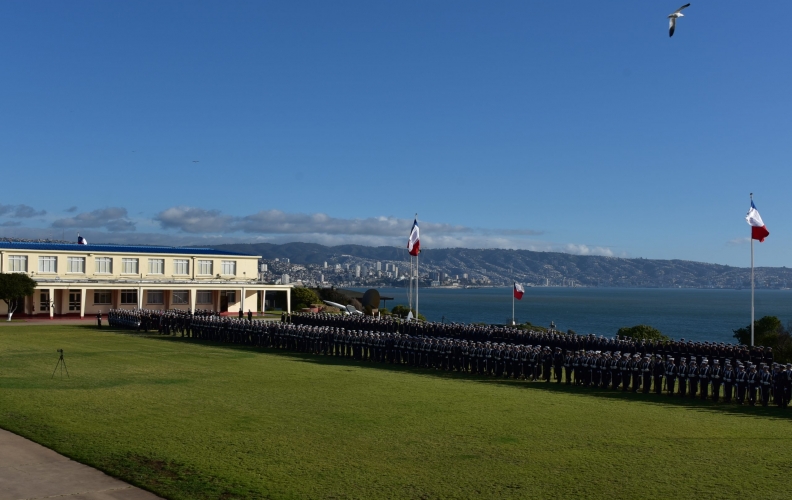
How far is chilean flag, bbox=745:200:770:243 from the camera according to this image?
30562 mm

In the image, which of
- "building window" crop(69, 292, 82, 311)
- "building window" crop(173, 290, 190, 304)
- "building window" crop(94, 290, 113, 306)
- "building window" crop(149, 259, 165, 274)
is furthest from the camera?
"building window" crop(173, 290, 190, 304)

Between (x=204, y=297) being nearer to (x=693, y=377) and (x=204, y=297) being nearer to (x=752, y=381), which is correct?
(x=693, y=377)

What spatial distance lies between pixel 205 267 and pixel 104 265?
814 centimetres

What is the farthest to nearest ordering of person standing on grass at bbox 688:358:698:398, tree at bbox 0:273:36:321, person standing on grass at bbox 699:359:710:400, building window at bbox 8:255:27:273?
building window at bbox 8:255:27:273, tree at bbox 0:273:36:321, person standing on grass at bbox 688:358:698:398, person standing on grass at bbox 699:359:710:400

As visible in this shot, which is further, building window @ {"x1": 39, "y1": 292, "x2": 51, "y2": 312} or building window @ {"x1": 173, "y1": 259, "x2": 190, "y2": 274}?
building window @ {"x1": 173, "y1": 259, "x2": 190, "y2": 274}

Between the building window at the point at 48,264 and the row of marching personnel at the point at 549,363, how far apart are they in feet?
74.5

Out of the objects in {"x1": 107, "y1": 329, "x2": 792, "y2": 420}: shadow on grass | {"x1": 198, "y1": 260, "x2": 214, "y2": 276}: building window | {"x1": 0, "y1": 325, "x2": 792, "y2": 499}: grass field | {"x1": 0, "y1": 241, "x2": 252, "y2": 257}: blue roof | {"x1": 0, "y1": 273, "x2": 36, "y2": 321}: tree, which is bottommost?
{"x1": 107, "y1": 329, "x2": 792, "y2": 420}: shadow on grass

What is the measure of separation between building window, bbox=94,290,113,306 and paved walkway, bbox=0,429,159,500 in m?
45.8

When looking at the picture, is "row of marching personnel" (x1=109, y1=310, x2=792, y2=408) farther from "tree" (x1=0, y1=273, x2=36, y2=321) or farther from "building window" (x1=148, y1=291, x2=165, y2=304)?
"building window" (x1=148, y1=291, x2=165, y2=304)

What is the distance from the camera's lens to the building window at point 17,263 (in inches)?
1978

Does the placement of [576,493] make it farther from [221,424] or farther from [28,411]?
[28,411]

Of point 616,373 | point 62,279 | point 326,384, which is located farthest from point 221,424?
point 62,279

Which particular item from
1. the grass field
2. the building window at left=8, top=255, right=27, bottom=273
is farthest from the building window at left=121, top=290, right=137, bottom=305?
the grass field

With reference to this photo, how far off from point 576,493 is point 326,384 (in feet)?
36.4
